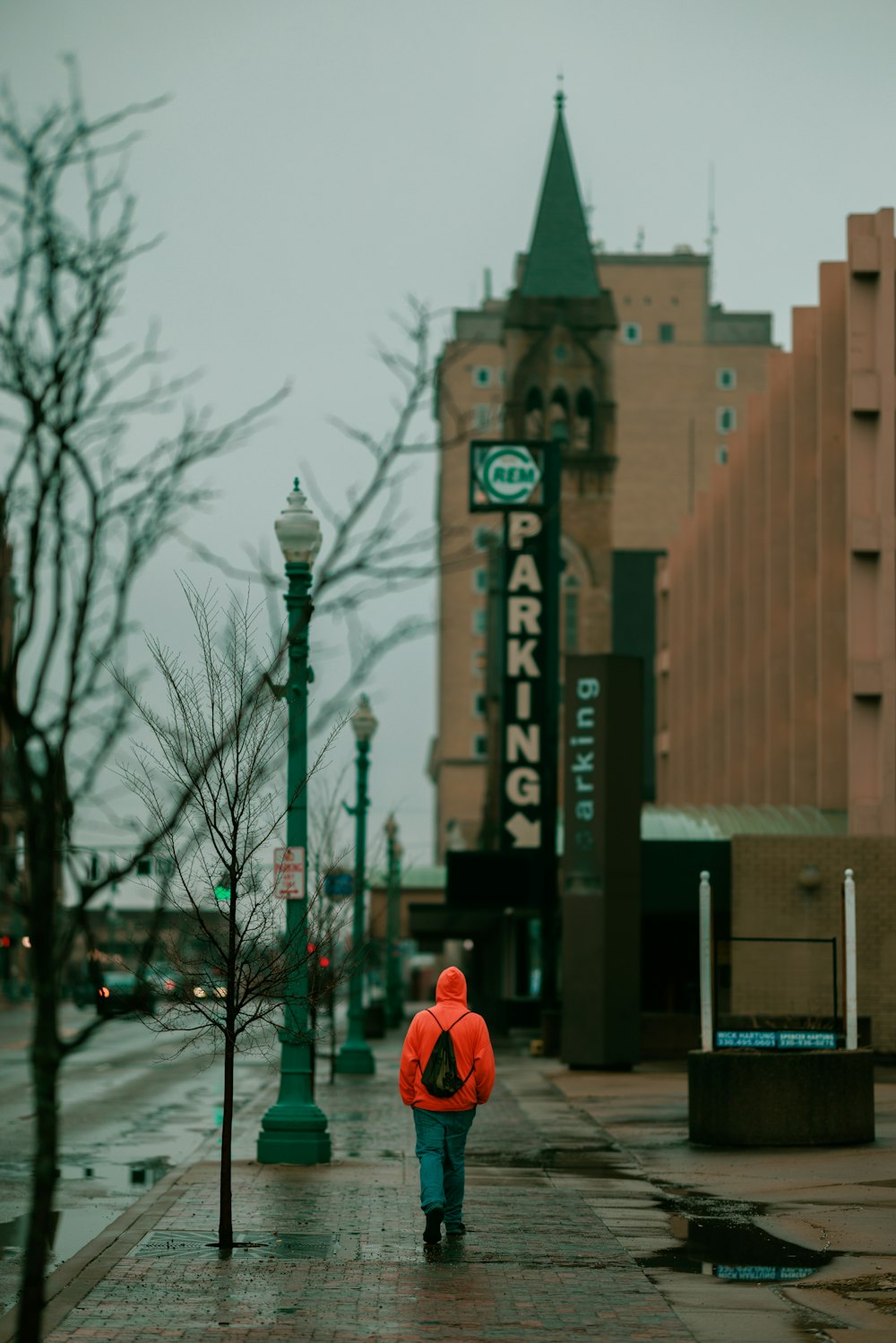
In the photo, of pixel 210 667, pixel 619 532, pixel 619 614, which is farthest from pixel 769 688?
pixel 619 532

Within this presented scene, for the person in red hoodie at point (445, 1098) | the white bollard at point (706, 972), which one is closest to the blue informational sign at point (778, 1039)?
the white bollard at point (706, 972)

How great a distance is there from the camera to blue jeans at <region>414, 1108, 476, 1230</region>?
484 inches

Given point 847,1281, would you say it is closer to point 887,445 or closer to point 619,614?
point 887,445

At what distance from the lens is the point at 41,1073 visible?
6.78 metres

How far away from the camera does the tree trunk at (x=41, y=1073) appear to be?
656cm

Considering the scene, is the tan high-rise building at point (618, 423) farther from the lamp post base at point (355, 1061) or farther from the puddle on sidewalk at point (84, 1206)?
the puddle on sidewalk at point (84, 1206)

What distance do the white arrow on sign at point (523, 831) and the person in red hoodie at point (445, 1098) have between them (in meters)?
29.0

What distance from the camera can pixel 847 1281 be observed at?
36.5 ft

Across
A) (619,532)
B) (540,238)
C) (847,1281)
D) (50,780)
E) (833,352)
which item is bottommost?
(847,1281)

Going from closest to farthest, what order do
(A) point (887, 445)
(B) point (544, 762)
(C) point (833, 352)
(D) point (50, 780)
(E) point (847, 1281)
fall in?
(D) point (50, 780) < (E) point (847, 1281) < (A) point (887, 445) < (C) point (833, 352) < (B) point (544, 762)

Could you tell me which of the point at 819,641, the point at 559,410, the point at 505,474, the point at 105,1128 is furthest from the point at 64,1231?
the point at 559,410

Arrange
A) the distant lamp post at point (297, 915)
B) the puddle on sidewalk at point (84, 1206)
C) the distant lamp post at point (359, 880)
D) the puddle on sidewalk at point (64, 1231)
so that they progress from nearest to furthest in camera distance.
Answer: the puddle on sidewalk at point (64, 1231), the puddle on sidewalk at point (84, 1206), the distant lamp post at point (297, 915), the distant lamp post at point (359, 880)

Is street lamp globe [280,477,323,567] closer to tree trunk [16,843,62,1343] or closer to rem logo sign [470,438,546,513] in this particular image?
tree trunk [16,843,62,1343]

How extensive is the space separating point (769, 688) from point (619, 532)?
61628mm
